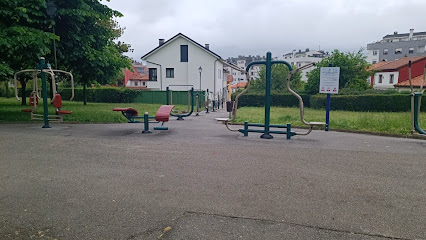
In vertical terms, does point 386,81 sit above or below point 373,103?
above

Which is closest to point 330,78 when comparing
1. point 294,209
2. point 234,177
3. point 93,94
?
point 234,177

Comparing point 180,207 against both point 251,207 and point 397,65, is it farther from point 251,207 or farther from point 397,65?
point 397,65

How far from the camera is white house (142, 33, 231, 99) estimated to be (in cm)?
3762

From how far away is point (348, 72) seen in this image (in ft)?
104

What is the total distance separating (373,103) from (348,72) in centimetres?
851

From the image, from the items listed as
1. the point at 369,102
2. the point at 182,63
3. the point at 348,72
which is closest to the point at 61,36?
the point at 369,102

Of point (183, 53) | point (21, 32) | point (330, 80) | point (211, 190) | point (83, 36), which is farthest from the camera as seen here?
point (183, 53)

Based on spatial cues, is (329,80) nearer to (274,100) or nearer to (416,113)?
(416,113)

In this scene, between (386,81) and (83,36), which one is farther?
(386,81)

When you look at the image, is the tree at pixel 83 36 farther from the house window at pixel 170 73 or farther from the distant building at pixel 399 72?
the distant building at pixel 399 72

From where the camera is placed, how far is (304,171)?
5.40 meters

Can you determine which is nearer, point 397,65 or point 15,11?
point 15,11

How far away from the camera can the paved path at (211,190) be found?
3.28m

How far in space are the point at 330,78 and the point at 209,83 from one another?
2848cm
